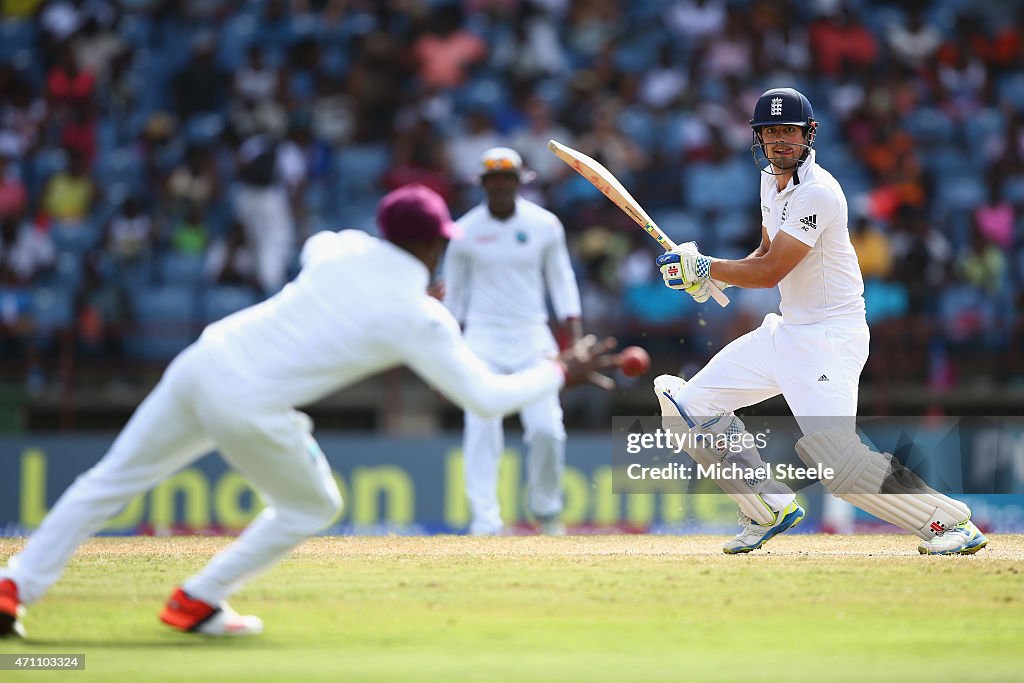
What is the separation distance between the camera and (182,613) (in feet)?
20.7

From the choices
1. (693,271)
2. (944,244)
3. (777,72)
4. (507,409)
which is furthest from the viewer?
(777,72)

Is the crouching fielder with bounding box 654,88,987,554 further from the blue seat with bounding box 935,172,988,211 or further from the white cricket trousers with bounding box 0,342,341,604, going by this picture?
the blue seat with bounding box 935,172,988,211

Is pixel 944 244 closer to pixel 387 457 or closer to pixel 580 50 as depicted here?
pixel 580 50

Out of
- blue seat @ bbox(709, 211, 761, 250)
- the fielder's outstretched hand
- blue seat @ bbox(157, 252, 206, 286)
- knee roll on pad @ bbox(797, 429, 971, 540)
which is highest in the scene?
blue seat @ bbox(709, 211, 761, 250)

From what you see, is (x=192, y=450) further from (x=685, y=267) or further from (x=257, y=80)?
(x=257, y=80)

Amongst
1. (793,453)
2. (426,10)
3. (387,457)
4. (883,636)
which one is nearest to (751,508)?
(883,636)

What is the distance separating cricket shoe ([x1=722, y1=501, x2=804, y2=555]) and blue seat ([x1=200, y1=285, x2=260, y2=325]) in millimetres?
8057

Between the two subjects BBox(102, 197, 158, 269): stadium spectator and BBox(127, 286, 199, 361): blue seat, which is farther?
BBox(102, 197, 158, 269): stadium spectator

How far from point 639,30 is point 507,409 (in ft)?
44.6

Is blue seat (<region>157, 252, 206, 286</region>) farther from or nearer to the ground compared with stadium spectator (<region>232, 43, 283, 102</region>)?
nearer to the ground

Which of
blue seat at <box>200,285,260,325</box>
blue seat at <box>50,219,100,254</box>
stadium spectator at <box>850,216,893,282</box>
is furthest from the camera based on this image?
blue seat at <box>50,219,100,254</box>

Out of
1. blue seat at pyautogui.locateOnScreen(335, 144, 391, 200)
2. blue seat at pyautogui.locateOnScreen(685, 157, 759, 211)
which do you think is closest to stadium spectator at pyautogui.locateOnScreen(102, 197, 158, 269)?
blue seat at pyautogui.locateOnScreen(335, 144, 391, 200)

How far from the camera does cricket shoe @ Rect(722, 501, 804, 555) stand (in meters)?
8.38

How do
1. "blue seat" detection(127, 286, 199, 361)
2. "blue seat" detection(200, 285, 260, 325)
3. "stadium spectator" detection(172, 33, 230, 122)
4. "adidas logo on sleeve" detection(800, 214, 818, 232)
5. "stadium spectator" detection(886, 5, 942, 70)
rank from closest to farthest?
"adidas logo on sleeve" detection(800, 214, 818, 232) → "blue seat" detection(127, 286, 199, 361) → "blue seat" detection(200, 285, 260, 325) → "stadium spectator" detection(172, 33, 230, 122) → "stadium spectator" detection(886, 5, 942, 70)
